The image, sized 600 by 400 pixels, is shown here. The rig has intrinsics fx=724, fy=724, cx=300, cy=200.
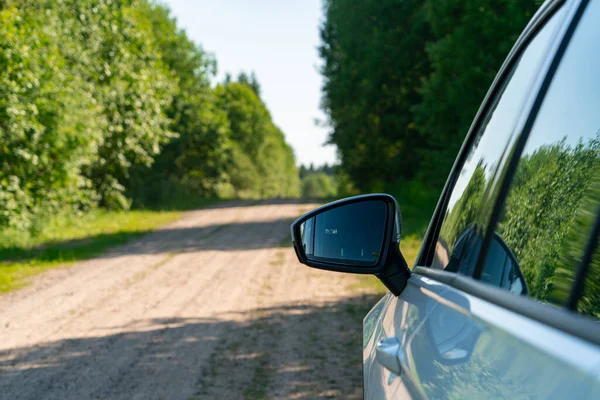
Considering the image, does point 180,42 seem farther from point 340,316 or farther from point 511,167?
point 511,167

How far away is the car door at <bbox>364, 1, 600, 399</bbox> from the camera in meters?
1.15

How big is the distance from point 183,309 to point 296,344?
219cm

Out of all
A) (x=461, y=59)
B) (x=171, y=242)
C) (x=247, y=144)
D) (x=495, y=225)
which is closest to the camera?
(x=495, y=225)

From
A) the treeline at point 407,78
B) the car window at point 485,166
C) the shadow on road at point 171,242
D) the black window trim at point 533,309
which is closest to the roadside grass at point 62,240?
the shadow on road at point 171,242

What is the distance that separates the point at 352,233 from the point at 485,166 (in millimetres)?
462

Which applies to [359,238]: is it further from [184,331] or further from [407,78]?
[407,78]

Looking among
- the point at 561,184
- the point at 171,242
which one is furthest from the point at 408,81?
the point at 561,184

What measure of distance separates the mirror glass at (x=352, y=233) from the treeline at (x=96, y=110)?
12.0 meters

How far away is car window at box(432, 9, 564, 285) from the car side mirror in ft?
0.52

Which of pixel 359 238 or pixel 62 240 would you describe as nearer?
pixel 359 238

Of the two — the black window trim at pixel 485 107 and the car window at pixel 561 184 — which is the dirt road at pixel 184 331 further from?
the car window at pixel 561 184

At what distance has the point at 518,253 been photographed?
1.65 metres

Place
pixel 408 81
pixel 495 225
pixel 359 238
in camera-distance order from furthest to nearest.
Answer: pixel 408 81, pixel 359 238, pixel 495 225

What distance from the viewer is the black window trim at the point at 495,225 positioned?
1.14 m
